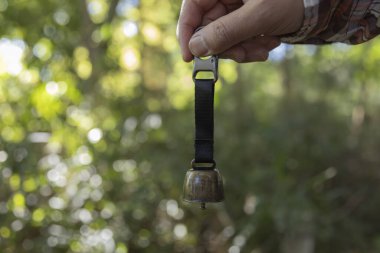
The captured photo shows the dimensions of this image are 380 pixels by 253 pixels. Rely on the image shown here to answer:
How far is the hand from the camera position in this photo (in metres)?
1.13

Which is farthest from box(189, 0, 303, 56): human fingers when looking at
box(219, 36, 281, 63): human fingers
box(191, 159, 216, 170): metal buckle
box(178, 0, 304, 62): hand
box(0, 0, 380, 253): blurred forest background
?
box(0, 0, 380, 253): blurred forest background

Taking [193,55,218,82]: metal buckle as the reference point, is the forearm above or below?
above

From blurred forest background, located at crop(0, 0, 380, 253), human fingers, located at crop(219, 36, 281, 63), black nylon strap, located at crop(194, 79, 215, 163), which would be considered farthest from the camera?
blurred forest background, located at crop(0, 0, 380, 253)

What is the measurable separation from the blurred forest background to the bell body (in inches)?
81.1

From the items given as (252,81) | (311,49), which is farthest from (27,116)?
(252,81)

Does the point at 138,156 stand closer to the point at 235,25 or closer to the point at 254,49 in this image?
the point at 254,49

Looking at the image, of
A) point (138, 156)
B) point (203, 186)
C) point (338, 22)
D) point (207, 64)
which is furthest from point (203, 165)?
point (138, 156)

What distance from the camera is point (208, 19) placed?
132 centimetres

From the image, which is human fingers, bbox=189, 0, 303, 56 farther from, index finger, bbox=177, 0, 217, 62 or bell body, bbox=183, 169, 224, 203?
bell body, bbox=183, 169, 224, 203

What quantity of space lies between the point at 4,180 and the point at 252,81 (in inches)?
239

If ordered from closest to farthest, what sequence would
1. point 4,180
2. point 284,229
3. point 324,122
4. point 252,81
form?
point 4,180, point 284,229, point 324,122, point 252,81

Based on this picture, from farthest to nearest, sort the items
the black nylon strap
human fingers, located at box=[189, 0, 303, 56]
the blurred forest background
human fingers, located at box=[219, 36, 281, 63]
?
1. the blurred forest background
2. human fingers, located at box=[219, 36, 281, 63]
3. the black nylon strap
4. human fingers, located at box=[189, 0, 303, 56]

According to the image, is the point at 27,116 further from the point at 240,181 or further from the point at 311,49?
the point at 311,49

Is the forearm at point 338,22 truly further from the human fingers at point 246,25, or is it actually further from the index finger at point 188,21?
the index finger at point 188,21
